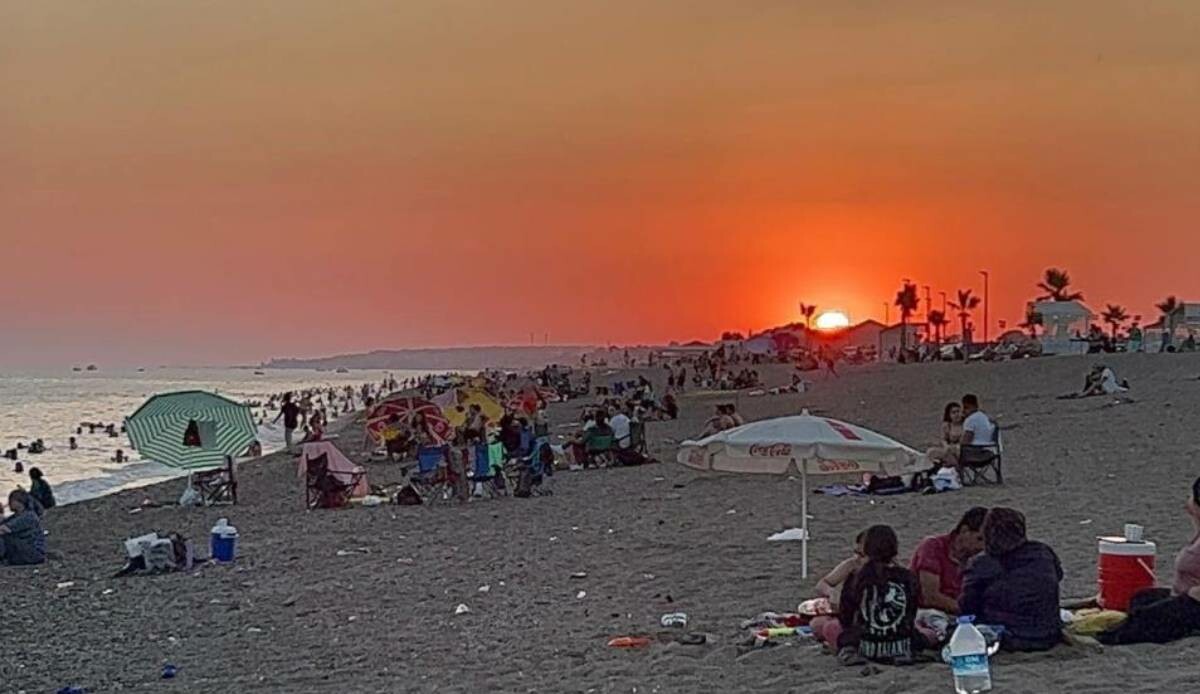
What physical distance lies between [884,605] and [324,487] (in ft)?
43.0

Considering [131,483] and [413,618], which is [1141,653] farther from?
[131,483]

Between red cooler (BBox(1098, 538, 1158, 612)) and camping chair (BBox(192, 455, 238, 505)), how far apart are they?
A: 51.7 feet

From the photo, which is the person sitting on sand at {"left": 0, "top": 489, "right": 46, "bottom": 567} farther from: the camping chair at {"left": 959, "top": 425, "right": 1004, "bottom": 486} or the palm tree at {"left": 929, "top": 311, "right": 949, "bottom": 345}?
the palm tree at {"left": 929, "top": 311, "right": 949, "bottom": 345}

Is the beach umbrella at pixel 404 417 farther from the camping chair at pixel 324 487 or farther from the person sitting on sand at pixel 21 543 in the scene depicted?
→ the person sitting on sand at pixel 21 543

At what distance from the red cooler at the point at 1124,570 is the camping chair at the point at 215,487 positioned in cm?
1575

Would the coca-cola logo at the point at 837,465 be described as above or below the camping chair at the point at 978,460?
above

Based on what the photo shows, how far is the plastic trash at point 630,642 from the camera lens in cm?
866

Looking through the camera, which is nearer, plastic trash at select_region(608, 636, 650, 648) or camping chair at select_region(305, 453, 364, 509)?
plastic trash at select_region(608, 636, 650, 648)

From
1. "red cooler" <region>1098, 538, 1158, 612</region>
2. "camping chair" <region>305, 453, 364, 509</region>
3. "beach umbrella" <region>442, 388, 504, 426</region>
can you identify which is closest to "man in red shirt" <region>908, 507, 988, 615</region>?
"red cooler" <region>1098, 538, 1158, 612</region>

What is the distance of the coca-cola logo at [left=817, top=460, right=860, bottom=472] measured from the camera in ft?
32.6

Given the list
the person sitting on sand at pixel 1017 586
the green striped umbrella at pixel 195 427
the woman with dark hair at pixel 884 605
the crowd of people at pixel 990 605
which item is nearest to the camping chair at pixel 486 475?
the green striped umbrella at pixel 195 427

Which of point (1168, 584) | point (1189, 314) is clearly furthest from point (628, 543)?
point (1189, 314)

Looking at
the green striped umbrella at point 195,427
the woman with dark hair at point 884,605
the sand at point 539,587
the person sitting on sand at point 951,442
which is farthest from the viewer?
the green striped umbrella at point 195,427

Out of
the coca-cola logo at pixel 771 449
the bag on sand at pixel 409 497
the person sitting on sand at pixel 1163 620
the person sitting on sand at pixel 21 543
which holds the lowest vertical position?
the person sitting on sand at pixel 21 543
